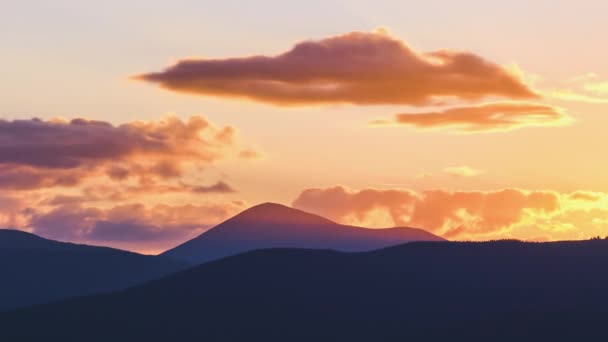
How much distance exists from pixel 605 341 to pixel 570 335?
7.64 metres

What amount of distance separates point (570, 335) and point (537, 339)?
543 cm

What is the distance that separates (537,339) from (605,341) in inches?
472

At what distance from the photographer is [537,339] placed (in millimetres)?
199750

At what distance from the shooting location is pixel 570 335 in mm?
198875

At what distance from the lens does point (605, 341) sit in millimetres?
192500
